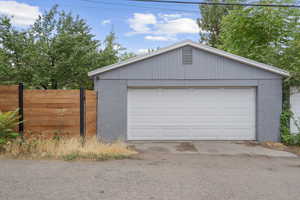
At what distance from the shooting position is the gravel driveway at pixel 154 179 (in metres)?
3.15

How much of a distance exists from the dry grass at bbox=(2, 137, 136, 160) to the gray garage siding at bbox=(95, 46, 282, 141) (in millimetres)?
1769

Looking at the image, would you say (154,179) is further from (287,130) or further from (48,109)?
(287,130)

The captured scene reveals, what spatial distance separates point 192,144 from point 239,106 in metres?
2.41

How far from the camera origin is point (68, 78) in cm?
1114

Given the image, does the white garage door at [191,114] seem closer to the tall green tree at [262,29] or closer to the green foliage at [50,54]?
the tall green tree at [262,29]

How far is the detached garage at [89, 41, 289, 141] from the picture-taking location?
721 cm

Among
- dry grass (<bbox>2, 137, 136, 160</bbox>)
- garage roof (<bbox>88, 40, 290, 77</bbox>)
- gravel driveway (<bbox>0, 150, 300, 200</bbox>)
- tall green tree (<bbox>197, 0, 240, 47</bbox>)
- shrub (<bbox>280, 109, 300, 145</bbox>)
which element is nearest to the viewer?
gravel driveway (<bbox>0, 150, 300, 200</bbox>)

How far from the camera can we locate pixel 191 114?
745 centimetres

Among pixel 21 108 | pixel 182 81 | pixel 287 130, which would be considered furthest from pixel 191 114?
pixel 21 108

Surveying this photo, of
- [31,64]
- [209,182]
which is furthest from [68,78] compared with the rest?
[209,182]

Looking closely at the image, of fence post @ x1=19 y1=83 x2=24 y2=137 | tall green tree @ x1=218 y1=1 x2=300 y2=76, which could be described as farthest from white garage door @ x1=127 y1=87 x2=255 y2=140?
fence post @ x1=19 y1=83 x2=24 y2=137

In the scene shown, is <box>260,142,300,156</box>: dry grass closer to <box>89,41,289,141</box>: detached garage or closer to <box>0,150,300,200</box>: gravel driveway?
<box>89,41,289,141</box>: detached garage

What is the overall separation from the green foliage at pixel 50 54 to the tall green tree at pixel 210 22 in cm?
1123

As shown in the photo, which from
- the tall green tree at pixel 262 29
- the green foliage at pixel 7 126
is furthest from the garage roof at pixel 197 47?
the green foliage at pixel 7 126
